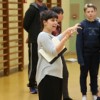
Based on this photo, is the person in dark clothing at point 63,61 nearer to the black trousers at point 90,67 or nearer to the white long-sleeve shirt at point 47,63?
the black trousers at point 90,67

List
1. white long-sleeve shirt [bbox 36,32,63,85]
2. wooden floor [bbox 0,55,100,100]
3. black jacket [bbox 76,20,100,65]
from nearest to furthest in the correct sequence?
1. white long-sleeve shirt [bbox 36,32,63,85]
2. black jacket [bbox 76,20,100,65]
3. wooden floor [bbox 0,55,100,100]

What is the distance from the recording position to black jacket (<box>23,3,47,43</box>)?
14.8 feet

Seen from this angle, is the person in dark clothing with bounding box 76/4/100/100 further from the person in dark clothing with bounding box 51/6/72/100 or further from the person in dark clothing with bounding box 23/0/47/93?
the person in dark clothing with bounding box 23/0/47/93

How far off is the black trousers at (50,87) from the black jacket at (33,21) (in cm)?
200

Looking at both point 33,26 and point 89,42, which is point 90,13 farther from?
point 33,26

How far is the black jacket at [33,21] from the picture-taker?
177 inches

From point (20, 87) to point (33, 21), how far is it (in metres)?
1.27

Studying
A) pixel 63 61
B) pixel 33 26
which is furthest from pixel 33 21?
pixel 63 61

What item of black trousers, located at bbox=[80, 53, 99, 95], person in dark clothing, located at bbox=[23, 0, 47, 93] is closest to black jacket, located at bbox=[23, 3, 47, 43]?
person in dark clothing, located at bbox=[23, 0, 47, 93]

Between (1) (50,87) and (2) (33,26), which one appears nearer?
(1) (50,87)

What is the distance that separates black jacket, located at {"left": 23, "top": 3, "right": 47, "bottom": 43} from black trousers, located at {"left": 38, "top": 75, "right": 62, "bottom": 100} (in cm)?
200

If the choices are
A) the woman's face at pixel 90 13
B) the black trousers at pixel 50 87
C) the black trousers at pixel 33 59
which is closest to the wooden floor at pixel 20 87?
the black trousers at pixel 33 59

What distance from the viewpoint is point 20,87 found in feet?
16.7

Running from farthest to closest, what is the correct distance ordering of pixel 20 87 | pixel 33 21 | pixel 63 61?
pixel 20 87 → pixel 33 21 → pixel 63 61
